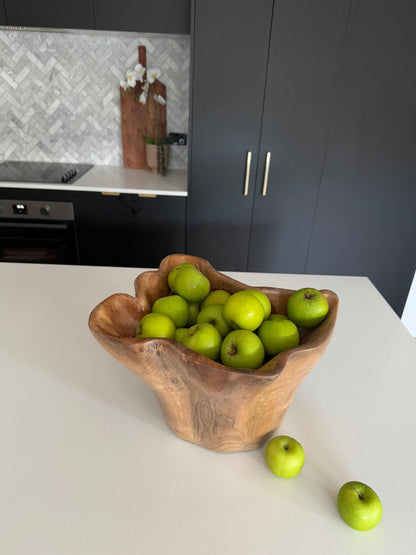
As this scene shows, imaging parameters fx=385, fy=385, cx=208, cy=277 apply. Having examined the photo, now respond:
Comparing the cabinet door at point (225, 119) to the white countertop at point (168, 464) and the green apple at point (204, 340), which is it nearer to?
the white countertop at point (168, 464)

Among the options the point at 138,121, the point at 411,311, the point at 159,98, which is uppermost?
the point at 159,98

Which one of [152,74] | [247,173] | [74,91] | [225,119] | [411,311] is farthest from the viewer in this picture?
[411,311]

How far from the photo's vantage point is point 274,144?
Answer: 2.24 meters

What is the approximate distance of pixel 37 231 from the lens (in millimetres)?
2439

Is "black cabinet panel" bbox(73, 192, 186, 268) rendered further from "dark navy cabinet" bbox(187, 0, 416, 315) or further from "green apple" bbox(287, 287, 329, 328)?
"green apple" bbox(287, 287, 329, 328)

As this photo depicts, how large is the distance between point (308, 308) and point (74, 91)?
8.74 ft

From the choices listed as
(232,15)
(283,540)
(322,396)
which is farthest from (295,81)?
(283,540)

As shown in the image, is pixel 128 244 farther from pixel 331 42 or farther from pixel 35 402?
pixel 35 402

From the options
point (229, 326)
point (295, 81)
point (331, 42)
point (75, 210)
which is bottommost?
point (75, 210)

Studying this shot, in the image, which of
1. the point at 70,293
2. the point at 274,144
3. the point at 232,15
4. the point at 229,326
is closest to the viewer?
the point at 229,326

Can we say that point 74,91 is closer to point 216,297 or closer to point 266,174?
point 266,174

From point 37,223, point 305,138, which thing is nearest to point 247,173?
point 305,138

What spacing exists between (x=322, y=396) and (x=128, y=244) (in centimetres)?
195

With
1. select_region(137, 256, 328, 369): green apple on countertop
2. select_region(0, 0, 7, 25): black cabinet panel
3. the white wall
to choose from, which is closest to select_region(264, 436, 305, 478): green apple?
select_region(137, 256, 328, 369): green apple on countertop
